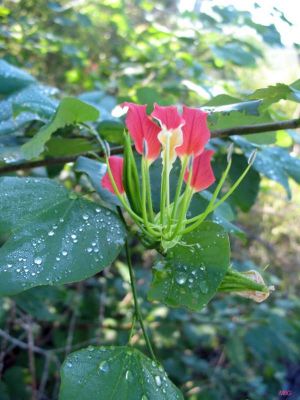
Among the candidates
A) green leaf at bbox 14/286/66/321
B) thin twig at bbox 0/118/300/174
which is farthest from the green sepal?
green leaf at bbox 14/286/66/321

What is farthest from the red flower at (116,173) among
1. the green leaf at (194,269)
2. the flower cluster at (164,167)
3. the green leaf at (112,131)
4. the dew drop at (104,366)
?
the green leaf at (112,131)

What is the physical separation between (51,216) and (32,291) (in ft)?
2.53

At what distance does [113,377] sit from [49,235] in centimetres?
18

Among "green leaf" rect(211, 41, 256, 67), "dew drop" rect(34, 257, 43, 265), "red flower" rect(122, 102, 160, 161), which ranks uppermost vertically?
"red flower" rect(122, 102, 160, 161)

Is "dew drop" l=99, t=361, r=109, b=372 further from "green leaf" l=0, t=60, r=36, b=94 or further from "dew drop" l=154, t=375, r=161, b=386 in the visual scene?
"green leaf" l=0, t=60, r=36, b=94

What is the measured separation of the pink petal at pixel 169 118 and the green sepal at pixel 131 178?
0.16ft

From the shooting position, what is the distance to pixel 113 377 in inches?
22.0

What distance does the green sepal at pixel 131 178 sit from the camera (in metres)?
0.60

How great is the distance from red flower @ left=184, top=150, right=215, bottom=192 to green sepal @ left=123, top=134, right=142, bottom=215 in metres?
0.07

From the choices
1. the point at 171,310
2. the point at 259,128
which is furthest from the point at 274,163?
the point at 171,310

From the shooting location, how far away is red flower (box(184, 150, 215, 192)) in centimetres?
64

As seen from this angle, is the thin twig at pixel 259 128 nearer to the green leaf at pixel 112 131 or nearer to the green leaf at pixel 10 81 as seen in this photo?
the green leaf at pixel 112 131

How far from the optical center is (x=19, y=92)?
101 cm

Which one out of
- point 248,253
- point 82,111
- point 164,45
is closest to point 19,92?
point 82,111
